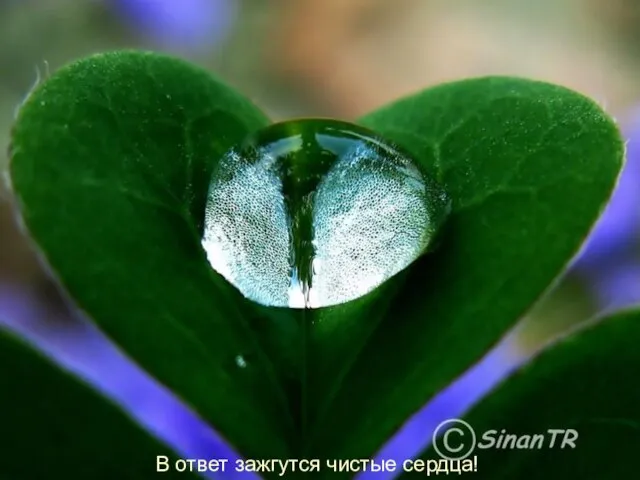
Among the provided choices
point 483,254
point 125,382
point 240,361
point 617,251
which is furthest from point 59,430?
point 617,251

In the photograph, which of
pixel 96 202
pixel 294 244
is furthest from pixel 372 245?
pixel 96 202

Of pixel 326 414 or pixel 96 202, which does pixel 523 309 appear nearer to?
pixel 326 414

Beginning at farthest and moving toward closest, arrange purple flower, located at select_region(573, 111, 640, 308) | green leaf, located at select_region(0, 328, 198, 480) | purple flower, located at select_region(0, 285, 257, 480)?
purple flower, located at select_region(573, 111, 640, 308) → purple flower, located at select_region(0, 285, 257, 480) → green leaf, located at select_region(0, 328, 198, 480)

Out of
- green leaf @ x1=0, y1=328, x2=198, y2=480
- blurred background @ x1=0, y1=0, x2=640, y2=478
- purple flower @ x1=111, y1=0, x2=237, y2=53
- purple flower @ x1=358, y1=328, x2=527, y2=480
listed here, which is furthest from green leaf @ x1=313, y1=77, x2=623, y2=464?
purple flower @ x1=111, y1=0, x2=237, y2=53

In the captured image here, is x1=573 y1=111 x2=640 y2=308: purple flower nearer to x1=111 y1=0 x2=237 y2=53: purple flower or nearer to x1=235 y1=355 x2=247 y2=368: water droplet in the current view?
x1=235 y1=355 x2=247 y2=368: water droplet

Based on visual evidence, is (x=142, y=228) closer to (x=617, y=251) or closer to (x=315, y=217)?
(x=315, y=217)

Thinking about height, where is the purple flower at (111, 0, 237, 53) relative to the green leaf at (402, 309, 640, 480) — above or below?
above

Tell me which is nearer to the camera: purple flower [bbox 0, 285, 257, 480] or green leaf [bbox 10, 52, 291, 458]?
green leaf [bbox 10, 52, 291, 458]
